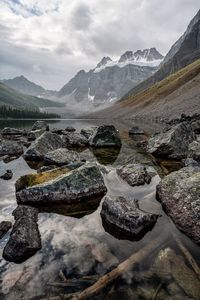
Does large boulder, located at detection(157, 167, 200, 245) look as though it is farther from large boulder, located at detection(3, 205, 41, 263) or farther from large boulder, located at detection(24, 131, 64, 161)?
large boulder, located at detection(24, 131, 64, 161)

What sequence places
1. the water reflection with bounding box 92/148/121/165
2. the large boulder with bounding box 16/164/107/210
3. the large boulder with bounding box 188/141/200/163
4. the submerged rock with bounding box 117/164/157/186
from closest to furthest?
the large boulder with bounding box 16/164/107/210
the submerged rock with bounding box 117/164/157/186
the large boulder with bounding box 188/141/200/163
the water reflection with bounding box 92/148/121/165

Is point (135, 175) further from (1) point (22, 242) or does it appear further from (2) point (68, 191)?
(1) point (22, 242)

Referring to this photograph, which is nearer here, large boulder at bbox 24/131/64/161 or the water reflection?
the water reflection

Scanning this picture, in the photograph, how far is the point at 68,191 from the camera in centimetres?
1697

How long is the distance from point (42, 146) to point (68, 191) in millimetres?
14823

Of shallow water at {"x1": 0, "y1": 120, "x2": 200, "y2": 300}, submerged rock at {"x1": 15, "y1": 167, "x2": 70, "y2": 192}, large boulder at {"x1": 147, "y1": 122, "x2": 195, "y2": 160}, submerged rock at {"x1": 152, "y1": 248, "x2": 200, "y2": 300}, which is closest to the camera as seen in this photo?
submerged rock at {"x1": 152, "y1": 248, "x2": 200, "y2": 300}

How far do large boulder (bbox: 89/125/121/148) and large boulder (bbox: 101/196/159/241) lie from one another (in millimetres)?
24522

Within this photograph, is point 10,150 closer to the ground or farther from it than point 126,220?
closer to the ground

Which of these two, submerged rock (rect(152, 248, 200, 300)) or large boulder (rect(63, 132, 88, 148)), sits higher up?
submerged rock (rect(152, 248, 200, 300))

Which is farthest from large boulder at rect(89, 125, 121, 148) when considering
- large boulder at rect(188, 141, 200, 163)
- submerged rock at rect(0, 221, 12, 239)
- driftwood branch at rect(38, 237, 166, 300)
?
driftwood branch at rect(38, 237, 166, 300)

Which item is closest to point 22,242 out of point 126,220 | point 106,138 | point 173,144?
point 126,220

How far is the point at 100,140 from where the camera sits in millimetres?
39031

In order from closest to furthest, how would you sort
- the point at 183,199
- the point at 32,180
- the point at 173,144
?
the point at 183,199 < the point at 32,180 < the point at 173,144

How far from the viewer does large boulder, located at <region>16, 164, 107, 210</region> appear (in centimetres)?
1655
